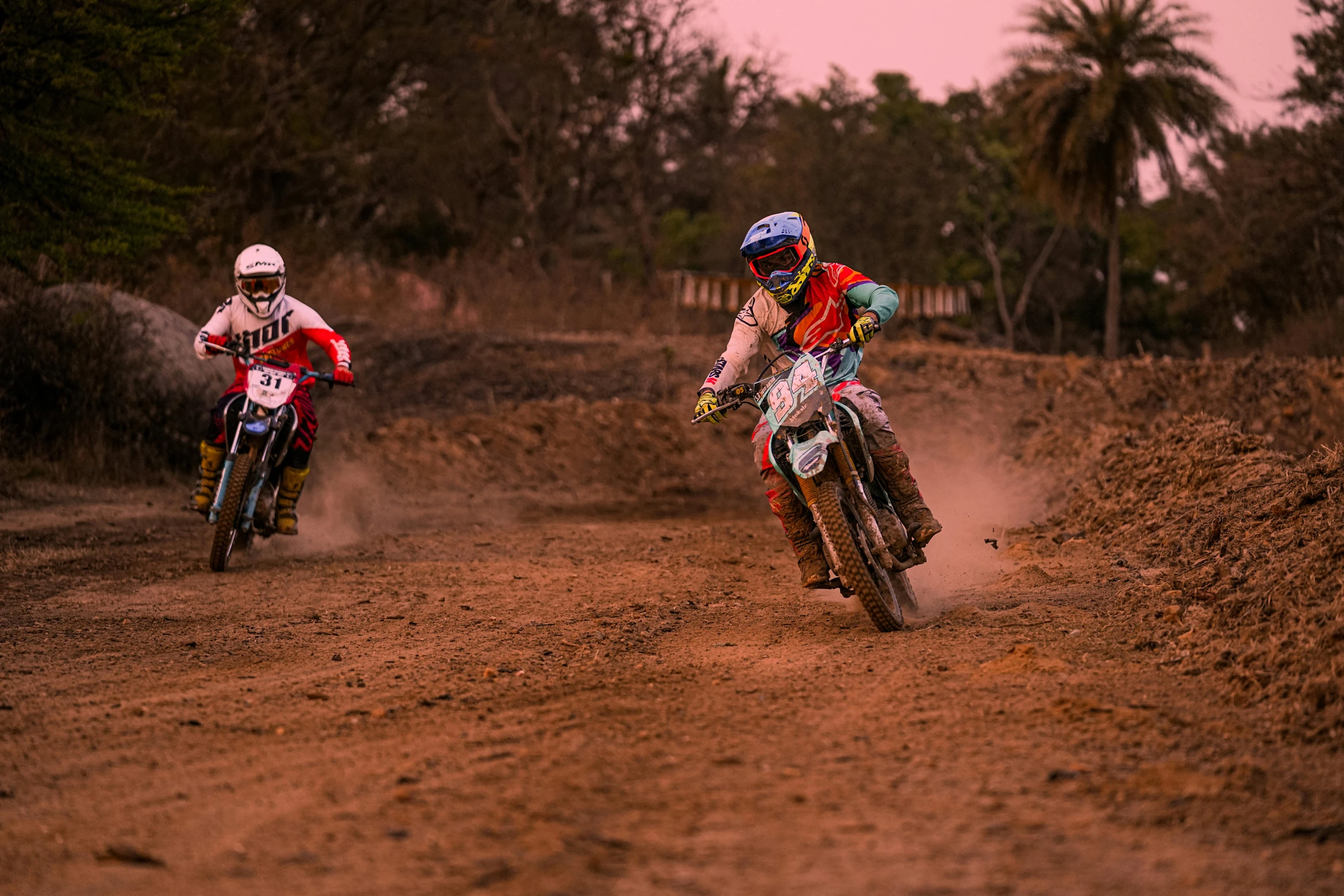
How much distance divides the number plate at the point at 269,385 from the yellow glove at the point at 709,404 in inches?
168

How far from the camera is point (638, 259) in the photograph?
168 ft

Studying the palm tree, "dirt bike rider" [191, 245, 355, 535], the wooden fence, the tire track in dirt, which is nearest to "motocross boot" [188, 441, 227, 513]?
"dirt bike rider" [191, 245, 355, 535]

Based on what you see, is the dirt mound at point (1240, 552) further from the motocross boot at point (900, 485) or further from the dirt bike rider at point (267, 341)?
the dirt bike rider at point (267, 341)

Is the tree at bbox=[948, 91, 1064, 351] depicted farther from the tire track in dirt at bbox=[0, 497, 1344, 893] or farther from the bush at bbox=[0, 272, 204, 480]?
the tire track in dirt at bbox=[0, 497, 1344, 893]

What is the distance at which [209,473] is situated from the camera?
35.6 ft

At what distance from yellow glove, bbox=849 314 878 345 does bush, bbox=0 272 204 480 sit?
418 inches

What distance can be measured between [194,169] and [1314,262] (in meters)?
28.6

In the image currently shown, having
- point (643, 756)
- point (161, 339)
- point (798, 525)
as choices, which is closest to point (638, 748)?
point (643, 756)

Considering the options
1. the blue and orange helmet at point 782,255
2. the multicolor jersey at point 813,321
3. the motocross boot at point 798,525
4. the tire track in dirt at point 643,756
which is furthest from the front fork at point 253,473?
the motocross boot at point 798,525

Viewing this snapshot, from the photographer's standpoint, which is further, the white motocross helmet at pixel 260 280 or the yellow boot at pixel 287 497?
the yellow boot at pixel 287 497

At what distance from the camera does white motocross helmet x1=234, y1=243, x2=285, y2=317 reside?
1064cm

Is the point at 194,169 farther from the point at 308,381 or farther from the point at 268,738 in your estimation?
the point at 268,738

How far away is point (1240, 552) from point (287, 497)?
23.9 ft

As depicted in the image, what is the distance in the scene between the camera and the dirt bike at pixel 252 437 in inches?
404
